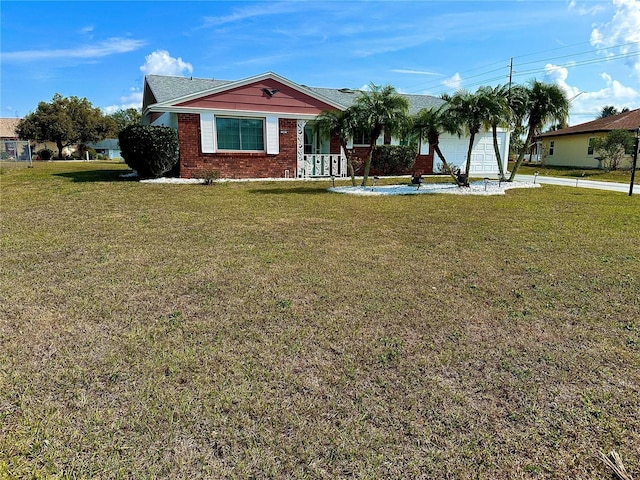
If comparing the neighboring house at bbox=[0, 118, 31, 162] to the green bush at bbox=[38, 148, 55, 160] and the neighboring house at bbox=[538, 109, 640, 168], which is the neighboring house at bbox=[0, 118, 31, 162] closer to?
the green bush at bbox=[38, 148, 55, 160]

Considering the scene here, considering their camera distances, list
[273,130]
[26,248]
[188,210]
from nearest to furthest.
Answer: [26,248] → [188,210] → [273,130]

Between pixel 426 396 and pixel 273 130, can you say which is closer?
pixel 426 396

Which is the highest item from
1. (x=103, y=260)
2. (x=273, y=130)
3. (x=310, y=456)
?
(x=273, y=130)

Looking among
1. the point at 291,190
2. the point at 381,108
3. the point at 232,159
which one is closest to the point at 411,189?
the point at 381,108

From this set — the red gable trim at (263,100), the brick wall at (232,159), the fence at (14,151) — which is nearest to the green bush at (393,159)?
the red gable trim at (263,100)

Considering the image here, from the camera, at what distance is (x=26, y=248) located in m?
6.06

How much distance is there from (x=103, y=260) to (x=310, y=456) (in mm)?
4521

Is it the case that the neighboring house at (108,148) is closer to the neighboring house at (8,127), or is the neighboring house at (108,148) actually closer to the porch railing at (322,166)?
the neighboring house at (8,127)

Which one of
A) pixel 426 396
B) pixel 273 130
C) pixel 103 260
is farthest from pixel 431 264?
pixel 273 130

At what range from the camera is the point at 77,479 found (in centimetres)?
204

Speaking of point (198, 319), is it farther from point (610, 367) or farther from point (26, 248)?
point (26, 248)

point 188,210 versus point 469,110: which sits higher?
point 469,110

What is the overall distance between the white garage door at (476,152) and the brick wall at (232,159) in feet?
28.2

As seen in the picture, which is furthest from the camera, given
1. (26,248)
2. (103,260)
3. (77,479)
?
(26,248)
